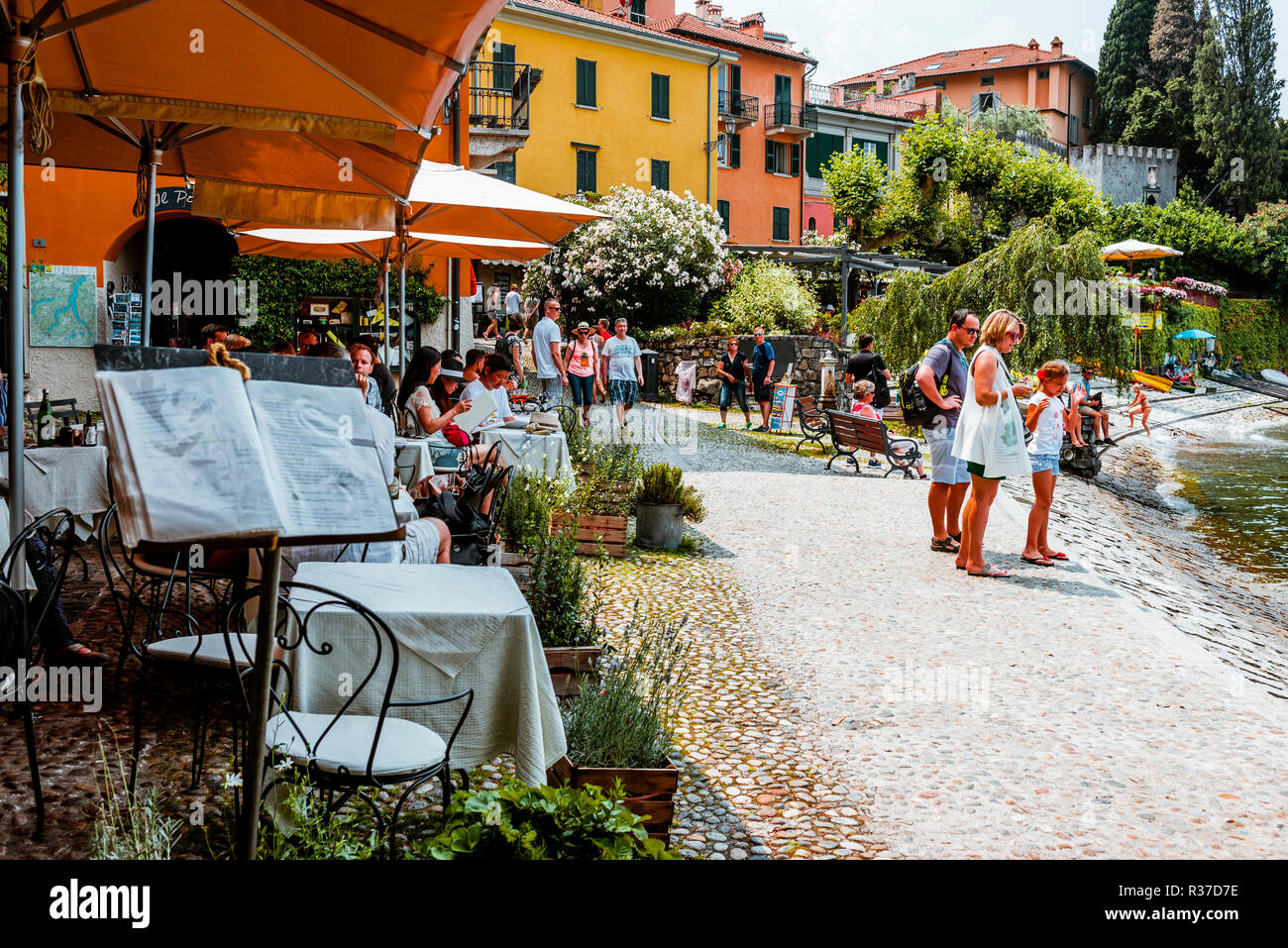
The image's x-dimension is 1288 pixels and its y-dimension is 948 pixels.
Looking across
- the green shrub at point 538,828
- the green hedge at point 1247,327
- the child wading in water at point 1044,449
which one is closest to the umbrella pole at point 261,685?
the green shrub at point 538,828

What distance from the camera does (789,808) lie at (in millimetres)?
4082

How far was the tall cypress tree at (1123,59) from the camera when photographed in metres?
64.7

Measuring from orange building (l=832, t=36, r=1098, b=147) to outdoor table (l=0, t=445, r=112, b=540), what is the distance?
6877 cm

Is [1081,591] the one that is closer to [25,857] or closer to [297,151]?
[297,151]

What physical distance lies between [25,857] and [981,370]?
677 cm

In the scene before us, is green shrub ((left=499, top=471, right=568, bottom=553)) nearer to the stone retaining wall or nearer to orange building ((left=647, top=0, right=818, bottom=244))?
the stone retaining wall

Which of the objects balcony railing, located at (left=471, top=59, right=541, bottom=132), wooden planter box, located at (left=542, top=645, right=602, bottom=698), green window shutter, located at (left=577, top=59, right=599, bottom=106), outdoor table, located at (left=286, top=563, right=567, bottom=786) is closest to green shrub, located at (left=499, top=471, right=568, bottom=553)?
wooden planter box, located at (left=542, top=645, right=602, bottom=698)

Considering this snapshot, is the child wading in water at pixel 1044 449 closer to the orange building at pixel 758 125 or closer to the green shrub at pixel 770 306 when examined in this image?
the green shrub at pixel 770 306

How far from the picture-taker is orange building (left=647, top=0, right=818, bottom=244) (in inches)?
1719

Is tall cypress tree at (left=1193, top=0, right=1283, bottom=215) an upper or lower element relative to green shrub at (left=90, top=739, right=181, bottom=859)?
upper

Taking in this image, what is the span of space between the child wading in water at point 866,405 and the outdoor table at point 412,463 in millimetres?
9418

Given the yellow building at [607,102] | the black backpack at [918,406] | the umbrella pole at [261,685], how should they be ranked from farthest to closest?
1. the yellow building at [607,102]
2. the black backpack at [918,406]
3. the umbrella pole at [261,685]
